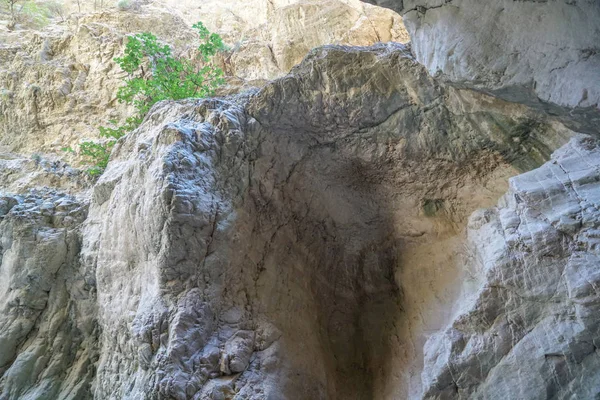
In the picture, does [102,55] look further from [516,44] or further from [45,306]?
[516,44]

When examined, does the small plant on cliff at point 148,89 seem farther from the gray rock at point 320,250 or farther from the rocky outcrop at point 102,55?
the gray rock at point 320,250

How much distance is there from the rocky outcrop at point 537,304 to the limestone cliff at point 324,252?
0.02m

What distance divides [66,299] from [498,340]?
5.32 meters

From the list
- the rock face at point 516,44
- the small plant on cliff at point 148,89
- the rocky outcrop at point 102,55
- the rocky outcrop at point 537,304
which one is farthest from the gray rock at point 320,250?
the rocky outcrop at point 102,55

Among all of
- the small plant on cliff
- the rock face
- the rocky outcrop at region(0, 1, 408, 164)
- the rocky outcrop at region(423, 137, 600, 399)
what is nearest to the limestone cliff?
the rocky outcrop at region(423, 137, 600, 399)

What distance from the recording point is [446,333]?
13.3 feet

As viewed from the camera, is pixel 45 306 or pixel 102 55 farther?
pixel 102 55

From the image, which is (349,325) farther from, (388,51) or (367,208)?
(388,51)

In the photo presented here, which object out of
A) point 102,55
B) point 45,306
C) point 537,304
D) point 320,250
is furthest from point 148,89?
point 537,304

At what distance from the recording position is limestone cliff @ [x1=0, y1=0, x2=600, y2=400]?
3732 mm

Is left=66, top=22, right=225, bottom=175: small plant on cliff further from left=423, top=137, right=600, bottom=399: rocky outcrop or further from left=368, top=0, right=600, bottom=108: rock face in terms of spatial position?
left=423, top=137, right=600, bottom=399: rocky outcrop

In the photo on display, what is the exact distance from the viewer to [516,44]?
11.0ft

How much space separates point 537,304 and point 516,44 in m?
2.25

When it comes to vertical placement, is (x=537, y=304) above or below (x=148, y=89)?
below
